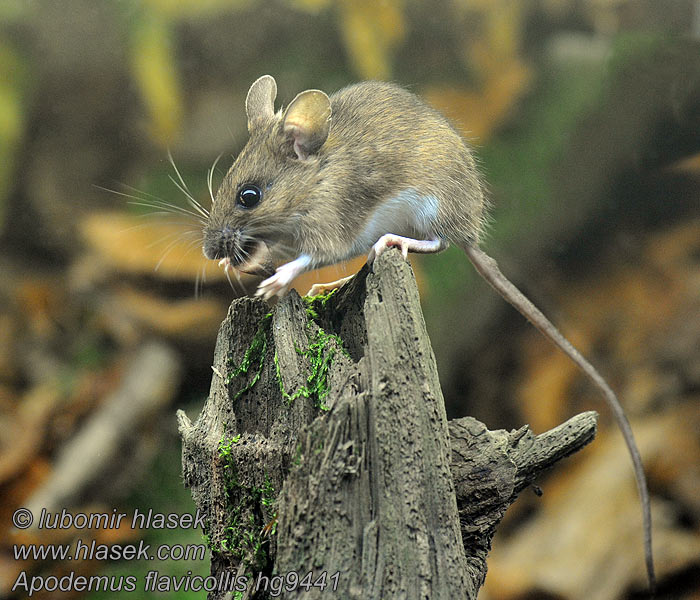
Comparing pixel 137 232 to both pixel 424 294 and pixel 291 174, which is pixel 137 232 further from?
pixel 291 174

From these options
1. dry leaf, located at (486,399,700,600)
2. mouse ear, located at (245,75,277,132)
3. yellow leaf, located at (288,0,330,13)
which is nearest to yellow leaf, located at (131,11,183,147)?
yellow leaf, located at (288,0,330,13)

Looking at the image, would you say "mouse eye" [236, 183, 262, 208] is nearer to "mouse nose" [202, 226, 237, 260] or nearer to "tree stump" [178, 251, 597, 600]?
"mouse nose" [202, 226, 237, 260]

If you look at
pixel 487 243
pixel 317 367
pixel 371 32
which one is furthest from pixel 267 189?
pixel 371 32

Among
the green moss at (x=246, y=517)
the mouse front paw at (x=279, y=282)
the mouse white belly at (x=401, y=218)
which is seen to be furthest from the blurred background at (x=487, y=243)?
the green moss at (x=246, y=517)

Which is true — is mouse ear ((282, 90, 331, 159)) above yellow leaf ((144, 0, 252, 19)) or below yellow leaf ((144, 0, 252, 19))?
below

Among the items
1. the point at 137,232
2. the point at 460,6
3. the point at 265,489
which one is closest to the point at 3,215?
the point at 137,232

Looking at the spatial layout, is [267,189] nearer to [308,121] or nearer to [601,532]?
[308,121]
